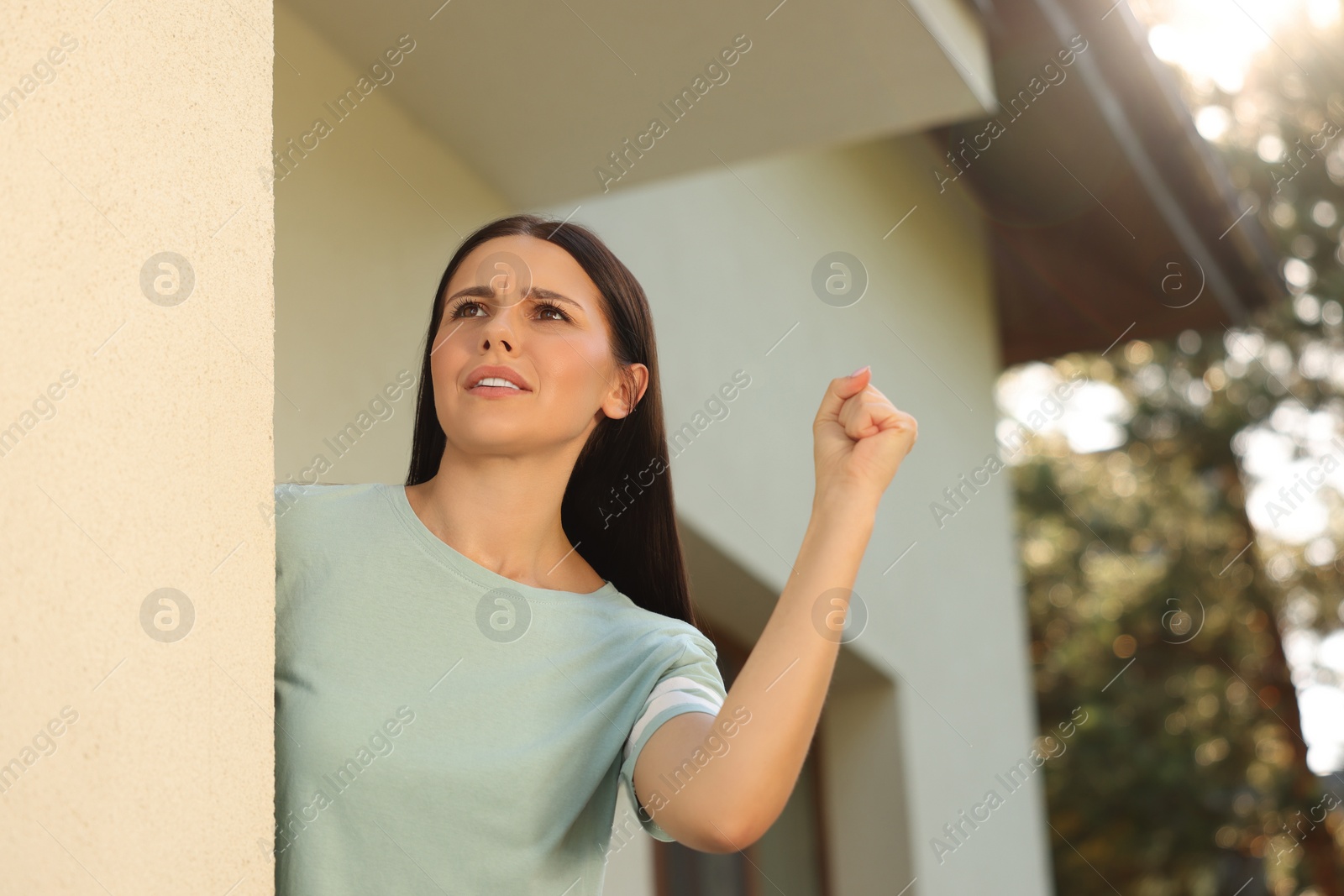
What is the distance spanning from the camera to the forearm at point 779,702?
1.64 meters

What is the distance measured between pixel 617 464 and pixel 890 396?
428 cm

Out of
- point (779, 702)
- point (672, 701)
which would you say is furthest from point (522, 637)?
point (779, 702)

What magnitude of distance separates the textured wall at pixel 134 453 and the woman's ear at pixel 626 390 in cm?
86

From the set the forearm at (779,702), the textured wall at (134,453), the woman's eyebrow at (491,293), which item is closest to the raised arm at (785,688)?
the forearm at (779,702)

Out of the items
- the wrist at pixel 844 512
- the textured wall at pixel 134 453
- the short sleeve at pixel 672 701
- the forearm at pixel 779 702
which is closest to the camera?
the textured wall at pixel 134 453

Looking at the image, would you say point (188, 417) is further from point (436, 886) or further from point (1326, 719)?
point (1326, 719)

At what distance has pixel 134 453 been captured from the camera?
1409mm

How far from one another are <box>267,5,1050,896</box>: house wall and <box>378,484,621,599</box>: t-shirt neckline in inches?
50.9

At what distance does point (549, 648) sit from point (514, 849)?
12.0 inches

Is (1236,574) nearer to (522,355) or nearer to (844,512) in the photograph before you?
(522,355)

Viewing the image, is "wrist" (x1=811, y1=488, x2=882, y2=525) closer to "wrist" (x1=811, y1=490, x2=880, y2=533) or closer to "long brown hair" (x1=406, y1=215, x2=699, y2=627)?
"wrist" (x1=811, y1=490, x2=880, y2=533)

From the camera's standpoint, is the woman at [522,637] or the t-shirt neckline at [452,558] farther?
the t-shirt neckline at [452,558]

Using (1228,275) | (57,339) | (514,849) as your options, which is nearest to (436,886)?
(514,849)

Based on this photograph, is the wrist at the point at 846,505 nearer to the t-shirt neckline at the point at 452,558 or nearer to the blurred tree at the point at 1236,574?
the t-shirt neckline at the point at 452,558
